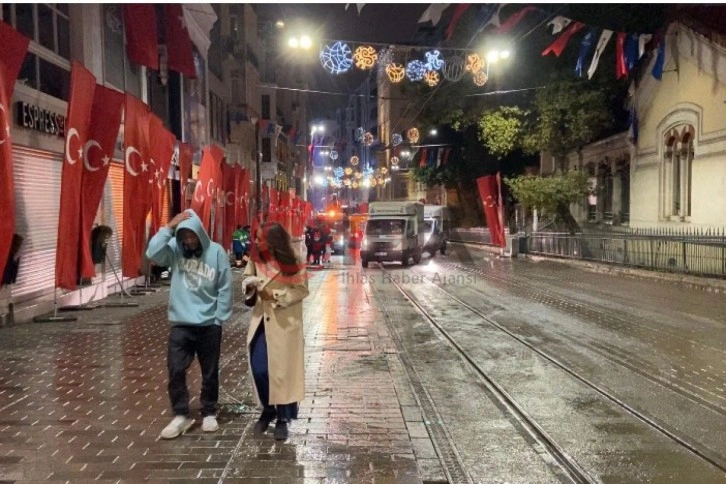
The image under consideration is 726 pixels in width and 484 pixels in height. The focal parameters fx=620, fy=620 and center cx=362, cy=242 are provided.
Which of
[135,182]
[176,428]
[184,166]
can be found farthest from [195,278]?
[184,166]

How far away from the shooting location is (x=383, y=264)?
89.1 feet

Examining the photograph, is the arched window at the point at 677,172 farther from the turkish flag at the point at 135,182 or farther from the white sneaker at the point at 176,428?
the white sneaker at the point at 176,428

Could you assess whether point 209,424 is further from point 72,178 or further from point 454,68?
point 454,68

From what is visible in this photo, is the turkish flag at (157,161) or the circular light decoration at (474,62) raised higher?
the circular light decoration at (474,62)

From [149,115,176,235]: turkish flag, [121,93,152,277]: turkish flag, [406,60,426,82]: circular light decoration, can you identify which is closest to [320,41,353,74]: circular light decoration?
[406,60,426,82]: circular light decoration

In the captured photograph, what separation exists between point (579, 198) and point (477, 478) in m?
25.3

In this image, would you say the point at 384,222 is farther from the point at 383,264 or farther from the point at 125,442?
the point at 125,442

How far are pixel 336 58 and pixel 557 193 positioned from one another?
15.4 meters

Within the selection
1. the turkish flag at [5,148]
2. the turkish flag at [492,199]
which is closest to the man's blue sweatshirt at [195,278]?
the turkish flag at [5,148]

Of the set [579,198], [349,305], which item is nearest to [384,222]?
[579,198]

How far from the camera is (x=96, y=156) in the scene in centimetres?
1091

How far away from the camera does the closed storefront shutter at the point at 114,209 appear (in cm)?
1530

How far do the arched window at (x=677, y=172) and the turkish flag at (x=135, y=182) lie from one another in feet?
61.8

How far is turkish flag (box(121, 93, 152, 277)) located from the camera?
12438 mm
